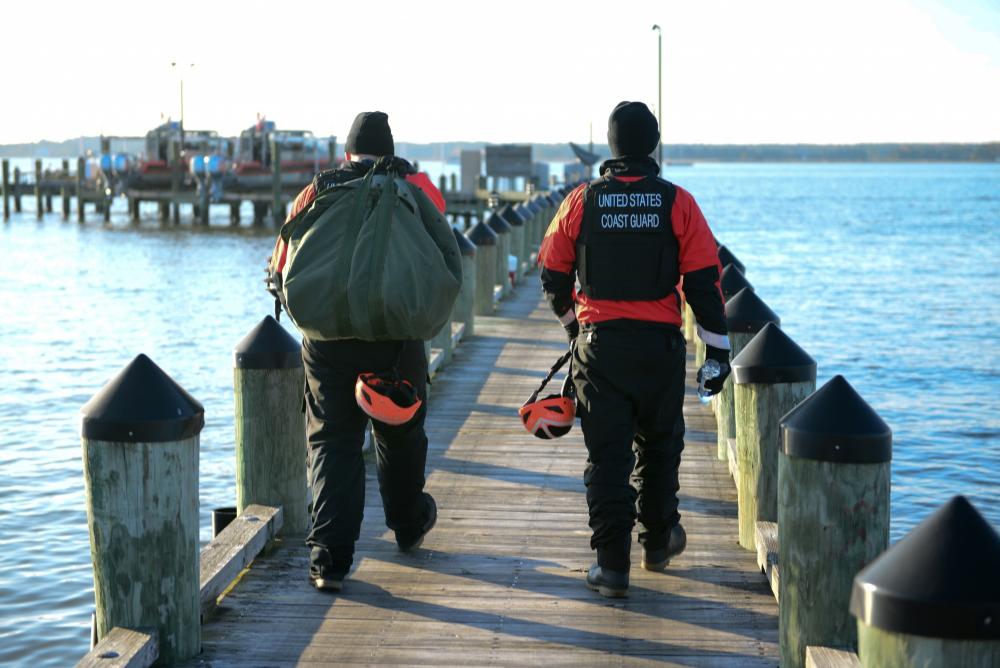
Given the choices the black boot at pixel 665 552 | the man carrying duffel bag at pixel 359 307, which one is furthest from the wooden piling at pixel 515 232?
the man carrying duffel bag at pixel 359 307

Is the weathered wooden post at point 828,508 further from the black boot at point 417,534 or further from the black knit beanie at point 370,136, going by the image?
the black knit beanie at point 370,136

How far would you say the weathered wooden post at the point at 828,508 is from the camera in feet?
14.5

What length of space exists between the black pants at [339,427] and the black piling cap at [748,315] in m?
2.92

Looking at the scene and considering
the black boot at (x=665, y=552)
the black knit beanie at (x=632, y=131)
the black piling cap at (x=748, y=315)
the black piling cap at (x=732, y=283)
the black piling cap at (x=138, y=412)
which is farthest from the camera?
the black piling cap at (x=732, y=283)

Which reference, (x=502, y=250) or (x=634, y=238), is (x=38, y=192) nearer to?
(x=502, y=250)

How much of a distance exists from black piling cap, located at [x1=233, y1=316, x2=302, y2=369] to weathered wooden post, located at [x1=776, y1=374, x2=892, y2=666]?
8.36 ft

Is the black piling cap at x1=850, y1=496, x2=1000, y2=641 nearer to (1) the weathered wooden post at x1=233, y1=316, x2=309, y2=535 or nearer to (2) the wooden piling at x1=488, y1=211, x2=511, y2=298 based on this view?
(1) the weathered wooden post at x1=233, y1=316, x2=309, y2=535

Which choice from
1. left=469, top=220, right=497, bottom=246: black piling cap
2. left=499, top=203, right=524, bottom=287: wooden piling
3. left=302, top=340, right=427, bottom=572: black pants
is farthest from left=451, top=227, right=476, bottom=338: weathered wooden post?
left=302, top=340, right=427, bottom=572: black pants

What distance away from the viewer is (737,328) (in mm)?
8211

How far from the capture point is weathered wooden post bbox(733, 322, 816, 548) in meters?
6.10

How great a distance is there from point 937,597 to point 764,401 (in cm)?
307

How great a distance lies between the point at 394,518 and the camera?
6.15 metres

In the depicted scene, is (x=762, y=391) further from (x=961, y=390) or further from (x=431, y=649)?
(x=961, y=390)

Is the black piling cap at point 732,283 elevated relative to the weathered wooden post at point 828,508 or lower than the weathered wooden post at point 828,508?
elevated
